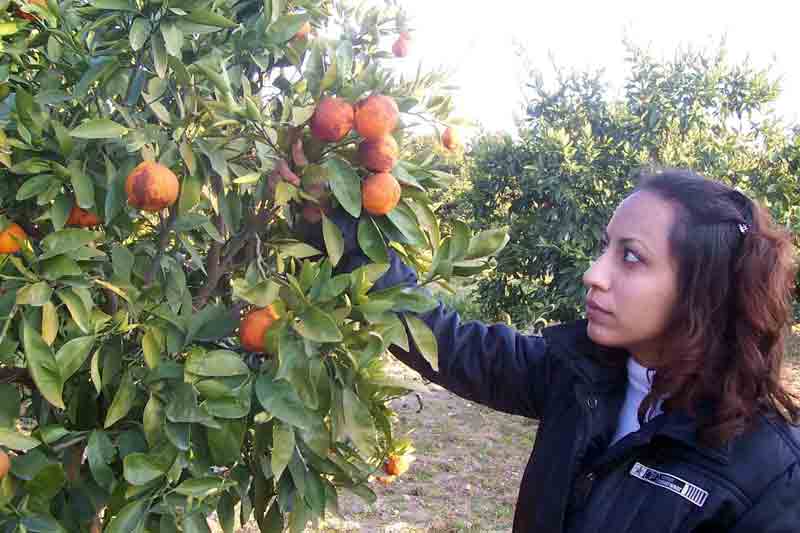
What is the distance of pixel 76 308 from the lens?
3.24ft

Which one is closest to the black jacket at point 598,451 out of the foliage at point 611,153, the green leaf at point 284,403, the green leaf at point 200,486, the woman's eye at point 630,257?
the woman's eye at point 630,257

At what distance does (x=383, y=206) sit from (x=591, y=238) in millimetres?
3223

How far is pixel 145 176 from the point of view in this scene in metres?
1.00

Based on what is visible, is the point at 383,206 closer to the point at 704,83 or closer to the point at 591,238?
the point at 591,238

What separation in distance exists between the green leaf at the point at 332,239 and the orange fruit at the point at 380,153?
11cm

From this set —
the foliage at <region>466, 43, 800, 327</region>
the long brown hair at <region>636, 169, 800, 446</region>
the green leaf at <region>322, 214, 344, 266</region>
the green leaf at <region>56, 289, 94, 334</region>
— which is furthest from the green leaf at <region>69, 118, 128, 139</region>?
the foliage at <region>466, 43, 800, 327</region>

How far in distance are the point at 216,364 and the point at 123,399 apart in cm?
15

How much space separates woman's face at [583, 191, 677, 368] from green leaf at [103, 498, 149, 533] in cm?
72

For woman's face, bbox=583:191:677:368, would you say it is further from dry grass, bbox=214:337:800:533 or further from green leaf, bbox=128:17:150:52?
dry grass, bbox=214:337:800:533

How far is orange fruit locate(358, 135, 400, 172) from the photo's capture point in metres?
1.09

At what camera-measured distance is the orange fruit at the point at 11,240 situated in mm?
1069

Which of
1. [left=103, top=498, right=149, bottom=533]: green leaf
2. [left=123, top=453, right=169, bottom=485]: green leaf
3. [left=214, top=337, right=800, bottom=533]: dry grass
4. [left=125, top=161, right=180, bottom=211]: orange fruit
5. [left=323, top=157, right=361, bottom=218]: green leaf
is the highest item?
[left=323, top=157, right=361, bottom=218]: green leaf

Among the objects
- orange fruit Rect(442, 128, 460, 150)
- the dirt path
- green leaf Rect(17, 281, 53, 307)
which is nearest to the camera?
green leaf Rect(17, 281, 53, 307)

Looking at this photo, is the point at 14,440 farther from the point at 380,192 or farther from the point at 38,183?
the point at 380,192
